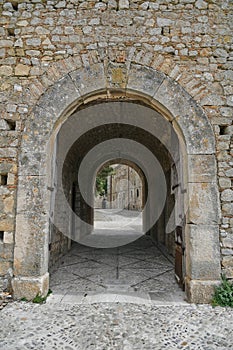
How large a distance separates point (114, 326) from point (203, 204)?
1.83 metres

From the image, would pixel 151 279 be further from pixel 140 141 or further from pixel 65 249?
pixel 140 141

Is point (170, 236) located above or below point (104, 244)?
above

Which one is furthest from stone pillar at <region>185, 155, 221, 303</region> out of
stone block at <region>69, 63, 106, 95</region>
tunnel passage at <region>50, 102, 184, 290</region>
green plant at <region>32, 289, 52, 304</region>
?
green plant at <region>32, 289, 52, 304</region>

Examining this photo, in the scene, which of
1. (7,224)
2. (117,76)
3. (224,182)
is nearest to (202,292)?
(224,182)

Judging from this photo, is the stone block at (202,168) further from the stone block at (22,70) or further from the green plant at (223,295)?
the stone block at (22,70)

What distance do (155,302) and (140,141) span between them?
18.0 feet

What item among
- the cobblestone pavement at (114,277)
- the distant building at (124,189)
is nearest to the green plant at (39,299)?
the cobblestone pavement at (114,277)

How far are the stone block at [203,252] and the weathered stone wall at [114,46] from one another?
4.46 ft

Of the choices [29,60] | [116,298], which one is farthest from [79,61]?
[116,298]

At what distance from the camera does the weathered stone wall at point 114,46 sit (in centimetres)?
346

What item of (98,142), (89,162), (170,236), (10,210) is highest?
(98,142)

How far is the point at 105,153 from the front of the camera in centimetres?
948

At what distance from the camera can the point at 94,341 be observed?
7.36ft

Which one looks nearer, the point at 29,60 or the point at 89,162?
the point at 29,60
